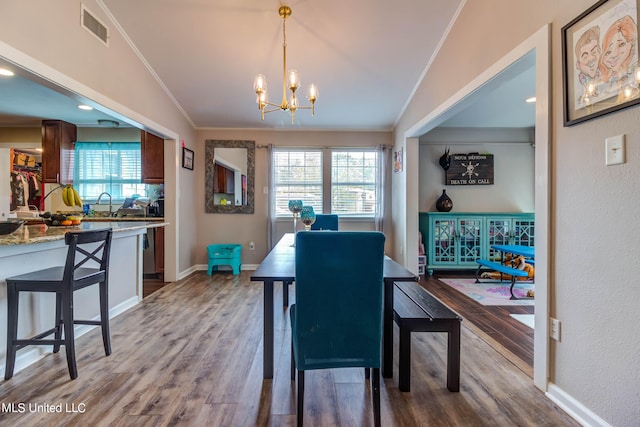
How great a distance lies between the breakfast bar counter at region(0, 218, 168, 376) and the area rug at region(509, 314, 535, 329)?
348 cm

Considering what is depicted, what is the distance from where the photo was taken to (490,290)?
3.75m

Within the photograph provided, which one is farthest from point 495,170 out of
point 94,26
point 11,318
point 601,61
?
point 11,318

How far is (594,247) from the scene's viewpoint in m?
1.42

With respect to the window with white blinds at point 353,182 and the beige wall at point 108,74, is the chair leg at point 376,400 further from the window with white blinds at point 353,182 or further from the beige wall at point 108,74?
the window with white blinds at point 353,182

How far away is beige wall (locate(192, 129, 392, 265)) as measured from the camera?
16.1 feet

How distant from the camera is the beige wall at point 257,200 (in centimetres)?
492

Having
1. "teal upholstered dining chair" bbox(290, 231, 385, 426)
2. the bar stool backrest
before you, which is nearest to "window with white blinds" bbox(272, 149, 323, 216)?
the bar stool backrest

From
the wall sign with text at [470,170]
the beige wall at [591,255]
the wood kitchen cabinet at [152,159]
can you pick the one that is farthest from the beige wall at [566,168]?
the wall sign with text at [470,170]

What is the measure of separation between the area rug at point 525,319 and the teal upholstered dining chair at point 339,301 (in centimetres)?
212

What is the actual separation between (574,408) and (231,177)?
15.5 ft

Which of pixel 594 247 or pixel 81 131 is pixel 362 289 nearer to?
pixel 594 247

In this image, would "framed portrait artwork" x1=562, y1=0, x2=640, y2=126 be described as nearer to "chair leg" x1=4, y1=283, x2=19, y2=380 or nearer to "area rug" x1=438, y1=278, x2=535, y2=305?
"area rug" x1=438, y1=278, x2=535, y2=305

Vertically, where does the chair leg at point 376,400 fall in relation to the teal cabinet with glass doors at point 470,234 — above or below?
below

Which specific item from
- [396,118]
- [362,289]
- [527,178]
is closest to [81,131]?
[396,118]
